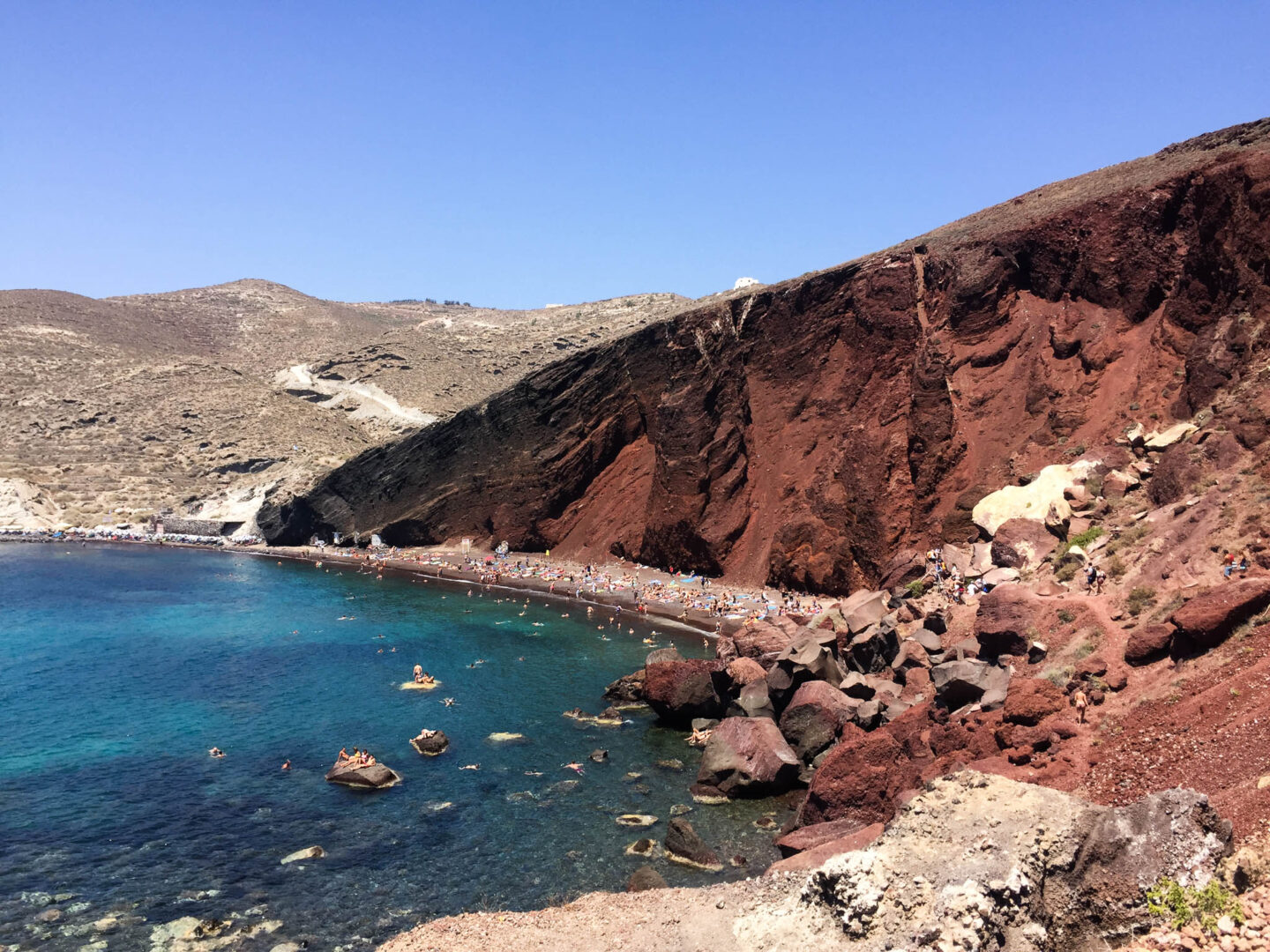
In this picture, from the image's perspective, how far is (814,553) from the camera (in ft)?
171

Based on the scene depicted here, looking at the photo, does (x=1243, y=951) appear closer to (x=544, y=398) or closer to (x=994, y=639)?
(x=994, y=639)

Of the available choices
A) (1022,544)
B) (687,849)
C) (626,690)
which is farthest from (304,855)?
(1022,544)

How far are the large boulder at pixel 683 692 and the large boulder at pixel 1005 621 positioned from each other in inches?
419

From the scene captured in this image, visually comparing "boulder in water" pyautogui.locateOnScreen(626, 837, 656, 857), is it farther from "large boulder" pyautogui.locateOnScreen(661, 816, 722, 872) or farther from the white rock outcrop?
the white rock outcrop

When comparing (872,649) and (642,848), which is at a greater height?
(872,649)

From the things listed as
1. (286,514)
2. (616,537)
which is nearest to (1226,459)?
(616,537)

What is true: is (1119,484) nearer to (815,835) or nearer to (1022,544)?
(1022,544)

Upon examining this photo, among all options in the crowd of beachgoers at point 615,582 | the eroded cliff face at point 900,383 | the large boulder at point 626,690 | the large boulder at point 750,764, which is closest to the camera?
the large boulder at point 750,764

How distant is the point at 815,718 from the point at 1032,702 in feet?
29.9

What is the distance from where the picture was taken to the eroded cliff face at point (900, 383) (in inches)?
1571

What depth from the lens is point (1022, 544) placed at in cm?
3075

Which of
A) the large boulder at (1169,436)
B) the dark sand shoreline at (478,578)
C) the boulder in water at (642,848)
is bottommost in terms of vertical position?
the dark sand shoreline at (478,578)

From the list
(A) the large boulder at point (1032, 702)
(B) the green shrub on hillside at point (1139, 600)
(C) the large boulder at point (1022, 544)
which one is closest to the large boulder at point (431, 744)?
(A) the large boulder at point (1032, 702)

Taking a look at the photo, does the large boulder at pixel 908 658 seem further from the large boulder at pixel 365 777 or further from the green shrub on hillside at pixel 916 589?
the large boulder at pixel 365 777
